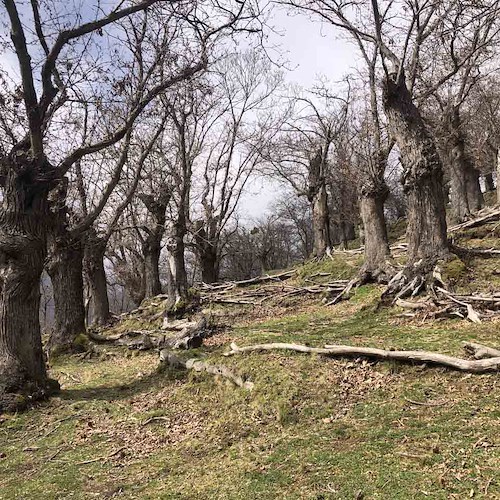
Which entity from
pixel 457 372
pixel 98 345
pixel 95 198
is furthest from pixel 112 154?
pixel 457 372

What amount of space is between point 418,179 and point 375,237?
116 inches

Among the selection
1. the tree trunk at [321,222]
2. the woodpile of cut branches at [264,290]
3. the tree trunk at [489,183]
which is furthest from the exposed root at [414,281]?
the tree trunk at [489,183]

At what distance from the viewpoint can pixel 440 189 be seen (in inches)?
348

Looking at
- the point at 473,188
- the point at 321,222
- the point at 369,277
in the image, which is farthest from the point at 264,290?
the point at 473,188

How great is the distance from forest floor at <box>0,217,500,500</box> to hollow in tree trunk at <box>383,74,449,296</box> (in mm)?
1816

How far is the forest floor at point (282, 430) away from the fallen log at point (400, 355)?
93 millimetres

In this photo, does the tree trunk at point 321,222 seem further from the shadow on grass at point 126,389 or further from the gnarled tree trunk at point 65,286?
the shadow on grass at point 126,389

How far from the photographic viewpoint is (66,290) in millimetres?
11555

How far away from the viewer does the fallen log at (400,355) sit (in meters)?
4.54

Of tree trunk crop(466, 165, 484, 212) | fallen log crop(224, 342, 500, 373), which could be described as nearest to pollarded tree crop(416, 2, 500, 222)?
tree trunk crop(466, 165, 484, 212)

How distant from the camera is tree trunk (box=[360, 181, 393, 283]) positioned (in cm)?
1094

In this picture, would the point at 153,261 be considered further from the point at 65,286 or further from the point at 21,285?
the point at 21,285

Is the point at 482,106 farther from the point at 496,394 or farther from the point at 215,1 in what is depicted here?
the point at 496,394

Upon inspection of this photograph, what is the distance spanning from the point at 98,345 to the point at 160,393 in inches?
205
